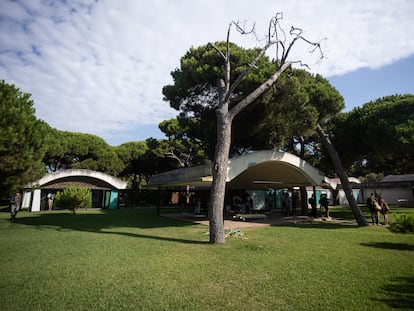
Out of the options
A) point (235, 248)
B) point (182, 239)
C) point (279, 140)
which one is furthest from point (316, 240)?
point (279, 140)

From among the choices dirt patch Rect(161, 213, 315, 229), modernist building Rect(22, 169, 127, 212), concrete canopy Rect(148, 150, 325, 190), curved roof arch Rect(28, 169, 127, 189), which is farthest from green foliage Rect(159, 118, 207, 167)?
dirt patch Rect(161, 213, 315, 229)

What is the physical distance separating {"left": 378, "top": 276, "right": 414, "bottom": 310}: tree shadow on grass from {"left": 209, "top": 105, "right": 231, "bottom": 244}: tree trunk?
4800 mm

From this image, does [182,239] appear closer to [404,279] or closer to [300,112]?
[404,279]

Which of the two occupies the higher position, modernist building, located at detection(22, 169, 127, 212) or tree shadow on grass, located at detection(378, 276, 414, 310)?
modernist building, located at detection(22, 169, 127, 212)

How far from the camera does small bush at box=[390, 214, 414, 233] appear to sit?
7867mm

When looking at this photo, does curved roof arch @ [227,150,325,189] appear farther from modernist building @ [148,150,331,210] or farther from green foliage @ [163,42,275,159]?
green foliage @ [163,42,275,159]

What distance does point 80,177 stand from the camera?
2669 cm

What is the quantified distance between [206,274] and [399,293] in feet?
10.8

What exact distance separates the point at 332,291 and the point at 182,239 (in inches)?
224

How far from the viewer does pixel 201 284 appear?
4.71 metres

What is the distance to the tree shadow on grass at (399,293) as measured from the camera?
3.79 m

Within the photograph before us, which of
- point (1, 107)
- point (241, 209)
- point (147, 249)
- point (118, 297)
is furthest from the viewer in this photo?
point (241, 209)

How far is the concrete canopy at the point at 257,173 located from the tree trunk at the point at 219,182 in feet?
11.4

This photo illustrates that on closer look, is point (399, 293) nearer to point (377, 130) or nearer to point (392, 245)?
point (392, 245)
